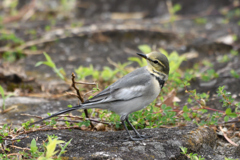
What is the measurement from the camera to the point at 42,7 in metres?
9.51

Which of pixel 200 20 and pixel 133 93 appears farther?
pixel 200 20

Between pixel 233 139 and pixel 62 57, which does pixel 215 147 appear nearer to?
pixel 233 139

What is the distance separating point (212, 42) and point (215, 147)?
4.28 meters

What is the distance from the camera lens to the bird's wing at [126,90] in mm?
3535

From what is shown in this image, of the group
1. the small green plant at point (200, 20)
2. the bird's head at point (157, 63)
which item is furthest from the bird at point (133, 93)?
the small green plant at point (200, 20)

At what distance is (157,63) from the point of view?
12.1 feet

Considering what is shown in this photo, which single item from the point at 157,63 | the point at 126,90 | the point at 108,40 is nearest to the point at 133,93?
the point at 126,90

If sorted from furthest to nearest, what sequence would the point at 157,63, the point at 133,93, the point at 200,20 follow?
1. the point at 200,20
2. the point at 157,63
3. the point at 133,93

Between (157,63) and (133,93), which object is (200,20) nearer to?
(157,63)

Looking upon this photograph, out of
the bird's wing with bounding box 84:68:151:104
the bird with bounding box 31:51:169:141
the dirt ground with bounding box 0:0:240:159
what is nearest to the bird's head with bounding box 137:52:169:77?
the bird with bounding box 31:51:169:141

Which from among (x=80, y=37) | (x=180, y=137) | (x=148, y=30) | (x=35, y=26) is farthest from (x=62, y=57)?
(x=180, y=137)

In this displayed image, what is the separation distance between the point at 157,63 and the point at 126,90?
1.62 ft

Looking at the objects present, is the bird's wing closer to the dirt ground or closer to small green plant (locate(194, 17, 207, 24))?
the dirt ground

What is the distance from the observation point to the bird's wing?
354 cm
